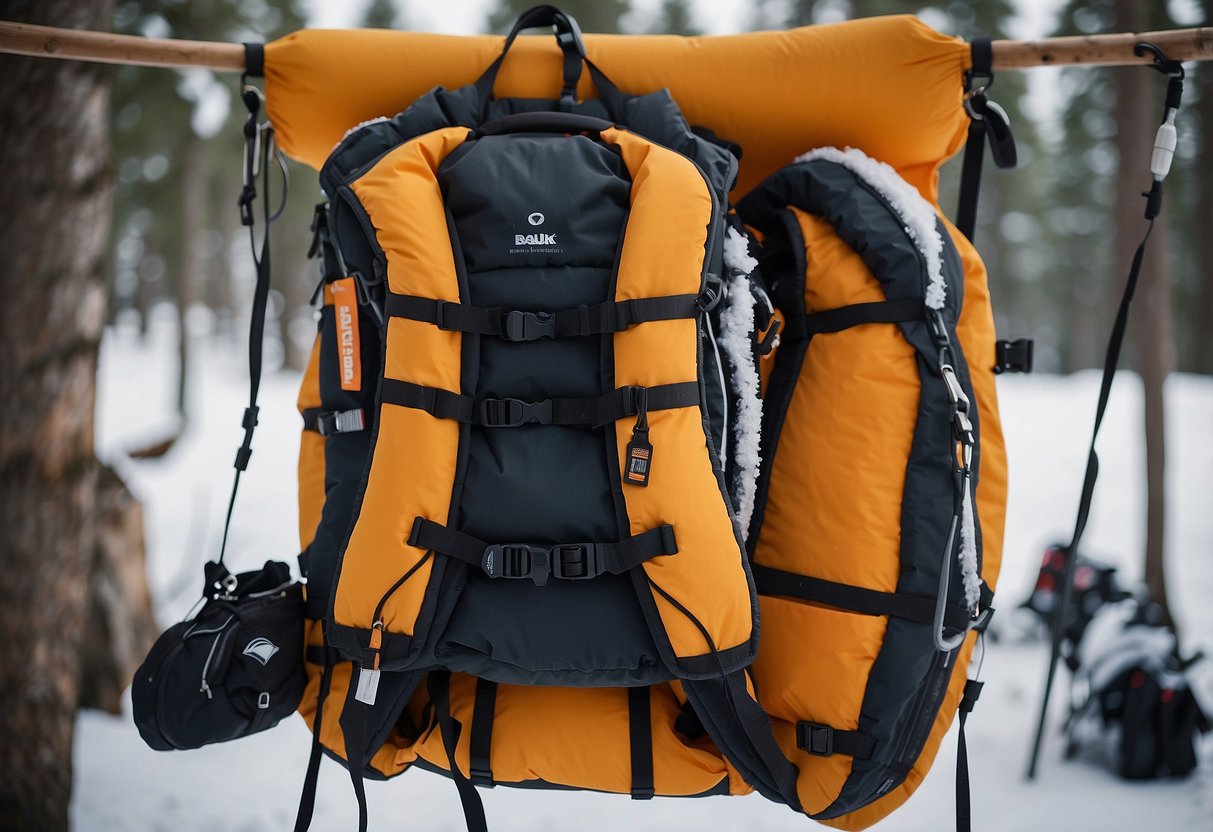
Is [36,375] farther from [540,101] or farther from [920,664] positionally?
[920,664]

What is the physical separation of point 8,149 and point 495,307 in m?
1.78

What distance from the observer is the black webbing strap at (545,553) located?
52.8 inches

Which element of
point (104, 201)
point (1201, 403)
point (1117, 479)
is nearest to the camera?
point (104, 201)

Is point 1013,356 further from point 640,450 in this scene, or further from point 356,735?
point 356,735

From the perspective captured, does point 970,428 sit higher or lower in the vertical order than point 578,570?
higher

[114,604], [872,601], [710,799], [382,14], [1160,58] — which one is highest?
[382,14]

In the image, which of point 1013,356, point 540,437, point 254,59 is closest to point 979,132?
point 1013,356

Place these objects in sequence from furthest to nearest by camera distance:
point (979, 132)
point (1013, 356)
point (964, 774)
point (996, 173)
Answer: point (996, 173)
point (979, 132)
point (1013, 356)
point (964, 774)

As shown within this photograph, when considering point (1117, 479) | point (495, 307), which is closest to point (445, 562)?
point (495, 307)

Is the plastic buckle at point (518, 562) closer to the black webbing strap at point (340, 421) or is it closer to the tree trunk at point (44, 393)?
the black webbing strap at point (340, 421)

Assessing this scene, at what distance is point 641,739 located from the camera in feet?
4.78

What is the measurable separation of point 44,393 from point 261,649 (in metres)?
1.36

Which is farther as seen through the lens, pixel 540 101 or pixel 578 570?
pixel 540 101

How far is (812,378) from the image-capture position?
1.61 meters
